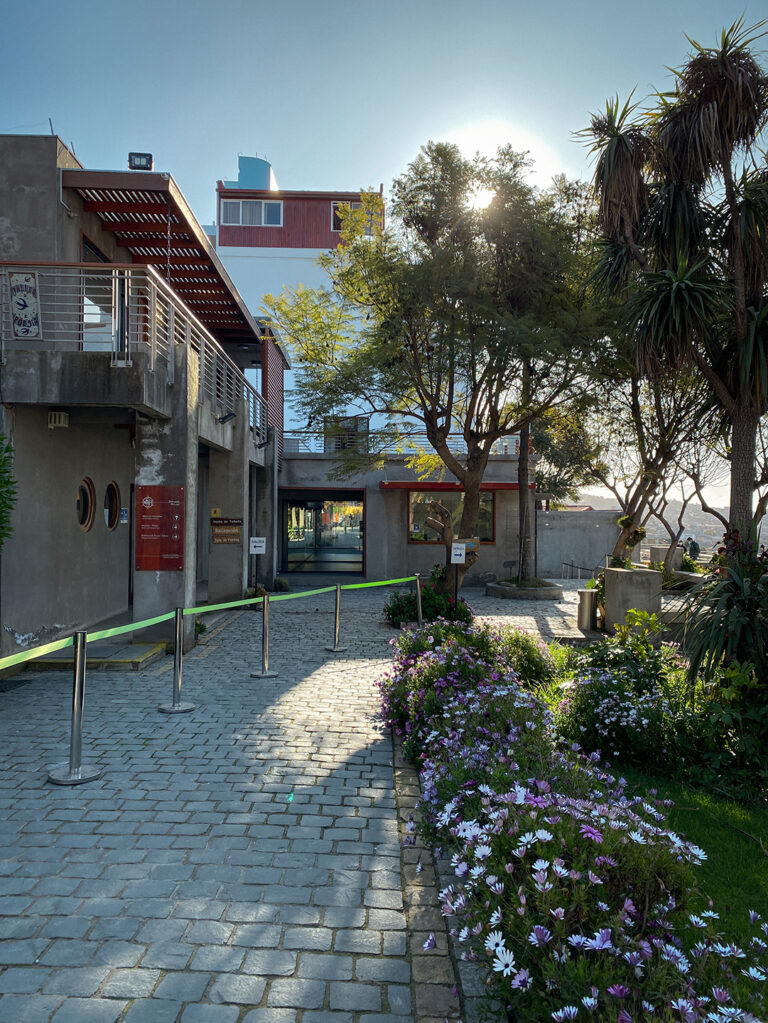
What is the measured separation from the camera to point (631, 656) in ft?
19.6

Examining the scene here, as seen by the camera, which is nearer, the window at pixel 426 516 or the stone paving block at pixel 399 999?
the stone paving block at pixel 399 999

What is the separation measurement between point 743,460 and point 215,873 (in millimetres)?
7048

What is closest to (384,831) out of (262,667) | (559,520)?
(262,667)

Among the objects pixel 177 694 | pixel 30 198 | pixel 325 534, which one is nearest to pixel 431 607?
pixel 177 694

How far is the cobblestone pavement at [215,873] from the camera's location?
2678 millimetres

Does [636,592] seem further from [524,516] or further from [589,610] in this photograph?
[524,516]

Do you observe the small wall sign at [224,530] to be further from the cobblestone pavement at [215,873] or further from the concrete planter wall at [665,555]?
the concrete planter wall at [665,555]

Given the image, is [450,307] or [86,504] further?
[450,307]

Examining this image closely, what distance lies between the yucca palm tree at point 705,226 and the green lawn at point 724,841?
3341 mm

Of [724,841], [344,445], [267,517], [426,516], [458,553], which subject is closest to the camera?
[724,841]

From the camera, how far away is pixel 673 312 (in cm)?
759

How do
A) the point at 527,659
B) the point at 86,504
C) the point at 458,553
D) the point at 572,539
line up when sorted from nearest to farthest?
the point at 527,659 → the point at 86,504 → the point at 458,553 → the point at 572,539

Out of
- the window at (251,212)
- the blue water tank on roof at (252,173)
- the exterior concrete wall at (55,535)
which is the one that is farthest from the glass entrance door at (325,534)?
the blue water tank on roof at (252,173)

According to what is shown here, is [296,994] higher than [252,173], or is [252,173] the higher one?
[252,173]
